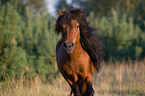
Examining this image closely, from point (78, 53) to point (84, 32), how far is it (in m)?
0.51

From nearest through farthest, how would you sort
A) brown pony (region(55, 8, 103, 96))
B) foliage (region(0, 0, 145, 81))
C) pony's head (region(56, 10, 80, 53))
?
1. pony's head (region(56, 10, 80, 53))
2. brown pony (region(55, 8, 103, 96))
3. foliage (region(0, 0, 145, 81))

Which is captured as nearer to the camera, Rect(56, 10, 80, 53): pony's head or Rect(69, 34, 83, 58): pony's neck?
Rect(56, 10, 80, 53): pony's head

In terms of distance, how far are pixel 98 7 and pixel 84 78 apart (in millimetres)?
26234

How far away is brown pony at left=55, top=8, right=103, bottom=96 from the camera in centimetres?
Answer: 350

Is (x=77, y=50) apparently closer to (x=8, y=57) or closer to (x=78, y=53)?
(x=78, y=53)

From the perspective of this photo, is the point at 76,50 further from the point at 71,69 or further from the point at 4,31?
the point at 4,31

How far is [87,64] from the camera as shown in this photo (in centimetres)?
400

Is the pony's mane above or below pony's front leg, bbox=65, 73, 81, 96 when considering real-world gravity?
above

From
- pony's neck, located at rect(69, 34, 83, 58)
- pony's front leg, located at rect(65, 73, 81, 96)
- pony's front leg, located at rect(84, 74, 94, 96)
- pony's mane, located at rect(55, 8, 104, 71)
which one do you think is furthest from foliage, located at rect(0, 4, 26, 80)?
pony's front leg, located at rect(84, 74, 94, 96)

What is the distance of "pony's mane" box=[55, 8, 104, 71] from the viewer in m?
3.60

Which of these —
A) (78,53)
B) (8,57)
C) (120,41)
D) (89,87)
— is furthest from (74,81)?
(120,41)

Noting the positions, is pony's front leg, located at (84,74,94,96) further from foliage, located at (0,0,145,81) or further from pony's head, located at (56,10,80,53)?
foliage, located at (0,0,145,81)

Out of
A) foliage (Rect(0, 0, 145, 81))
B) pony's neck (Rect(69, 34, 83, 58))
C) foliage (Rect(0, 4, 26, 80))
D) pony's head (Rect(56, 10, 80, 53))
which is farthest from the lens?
foliage (Rect(0, 0, 145, 81))

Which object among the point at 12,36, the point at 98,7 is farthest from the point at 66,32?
the point at 98,7
